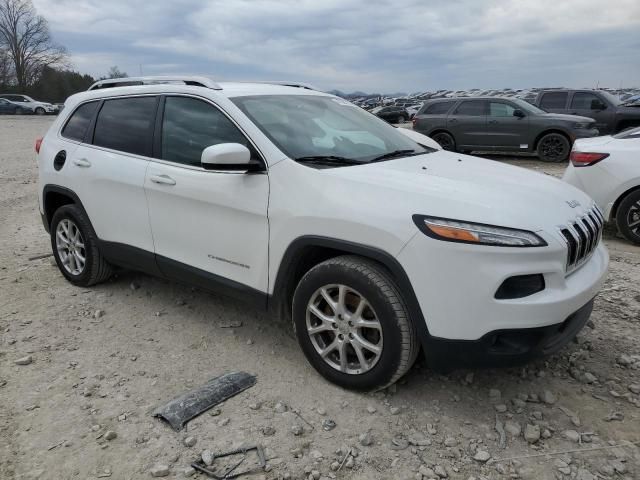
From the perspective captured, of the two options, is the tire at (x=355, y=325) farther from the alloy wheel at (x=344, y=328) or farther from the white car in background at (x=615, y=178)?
the white car in background at (x=615, y=178)

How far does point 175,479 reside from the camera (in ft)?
8.22

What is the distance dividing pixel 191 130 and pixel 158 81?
0.71 meters

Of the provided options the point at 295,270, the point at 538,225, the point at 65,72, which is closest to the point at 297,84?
the point at 295,270

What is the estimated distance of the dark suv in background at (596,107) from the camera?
14023 millimetres

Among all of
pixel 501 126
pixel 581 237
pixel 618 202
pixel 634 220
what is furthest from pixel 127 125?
pixel 501 126

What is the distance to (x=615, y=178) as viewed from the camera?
579 centimetres

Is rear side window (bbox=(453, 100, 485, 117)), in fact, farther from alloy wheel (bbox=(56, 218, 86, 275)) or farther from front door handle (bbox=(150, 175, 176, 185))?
front door handle (bbox=(150, 175, 176, 185))

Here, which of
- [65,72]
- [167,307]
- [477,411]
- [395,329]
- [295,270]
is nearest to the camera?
[395,329]

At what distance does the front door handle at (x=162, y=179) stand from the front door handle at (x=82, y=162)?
871 mm

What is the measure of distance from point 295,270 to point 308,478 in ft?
3.79

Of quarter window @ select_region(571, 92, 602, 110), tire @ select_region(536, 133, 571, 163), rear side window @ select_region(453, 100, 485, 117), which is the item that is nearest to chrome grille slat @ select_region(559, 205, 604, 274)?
tire @ select_region(536, 133, 571, 163)

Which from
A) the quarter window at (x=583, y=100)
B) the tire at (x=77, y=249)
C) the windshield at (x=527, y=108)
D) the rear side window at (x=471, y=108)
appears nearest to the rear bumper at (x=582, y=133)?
the windshield at (x=527, y=108)

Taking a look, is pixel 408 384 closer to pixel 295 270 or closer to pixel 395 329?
pixel 395 329

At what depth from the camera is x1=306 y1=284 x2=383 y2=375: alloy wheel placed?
2.93 metres
